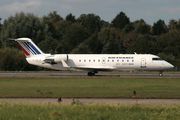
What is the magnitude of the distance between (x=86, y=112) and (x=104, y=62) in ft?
96.0

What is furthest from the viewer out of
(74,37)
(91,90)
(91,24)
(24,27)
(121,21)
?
(91,24)

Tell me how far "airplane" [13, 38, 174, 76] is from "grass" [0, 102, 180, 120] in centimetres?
2696

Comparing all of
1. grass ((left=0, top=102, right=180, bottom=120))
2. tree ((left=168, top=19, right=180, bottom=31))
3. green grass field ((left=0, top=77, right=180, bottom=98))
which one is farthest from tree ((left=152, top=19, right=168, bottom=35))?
grass ((left=0, top=102, right=180, bottom=120))

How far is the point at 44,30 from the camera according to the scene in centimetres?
9712

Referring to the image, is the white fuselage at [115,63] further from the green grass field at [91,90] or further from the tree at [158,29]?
the tree at [158,29]

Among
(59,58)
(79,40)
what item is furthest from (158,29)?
(59,58)

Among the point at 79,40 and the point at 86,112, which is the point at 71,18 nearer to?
the point at 79,40

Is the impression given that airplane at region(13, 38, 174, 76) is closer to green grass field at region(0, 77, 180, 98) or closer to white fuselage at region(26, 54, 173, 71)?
white fuselage at region(26, 54, 173, 71)

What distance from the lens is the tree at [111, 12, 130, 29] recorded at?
461 feet

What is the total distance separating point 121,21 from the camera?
14188cm

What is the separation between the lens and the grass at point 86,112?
49.1 ft

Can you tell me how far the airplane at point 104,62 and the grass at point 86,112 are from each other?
27.0 m

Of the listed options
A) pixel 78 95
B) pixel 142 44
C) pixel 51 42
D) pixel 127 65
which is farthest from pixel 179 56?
pixel 78 95

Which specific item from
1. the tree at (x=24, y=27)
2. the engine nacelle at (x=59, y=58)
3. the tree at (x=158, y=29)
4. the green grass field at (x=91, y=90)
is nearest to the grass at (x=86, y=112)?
the green grass field at (x=91, y=90)
